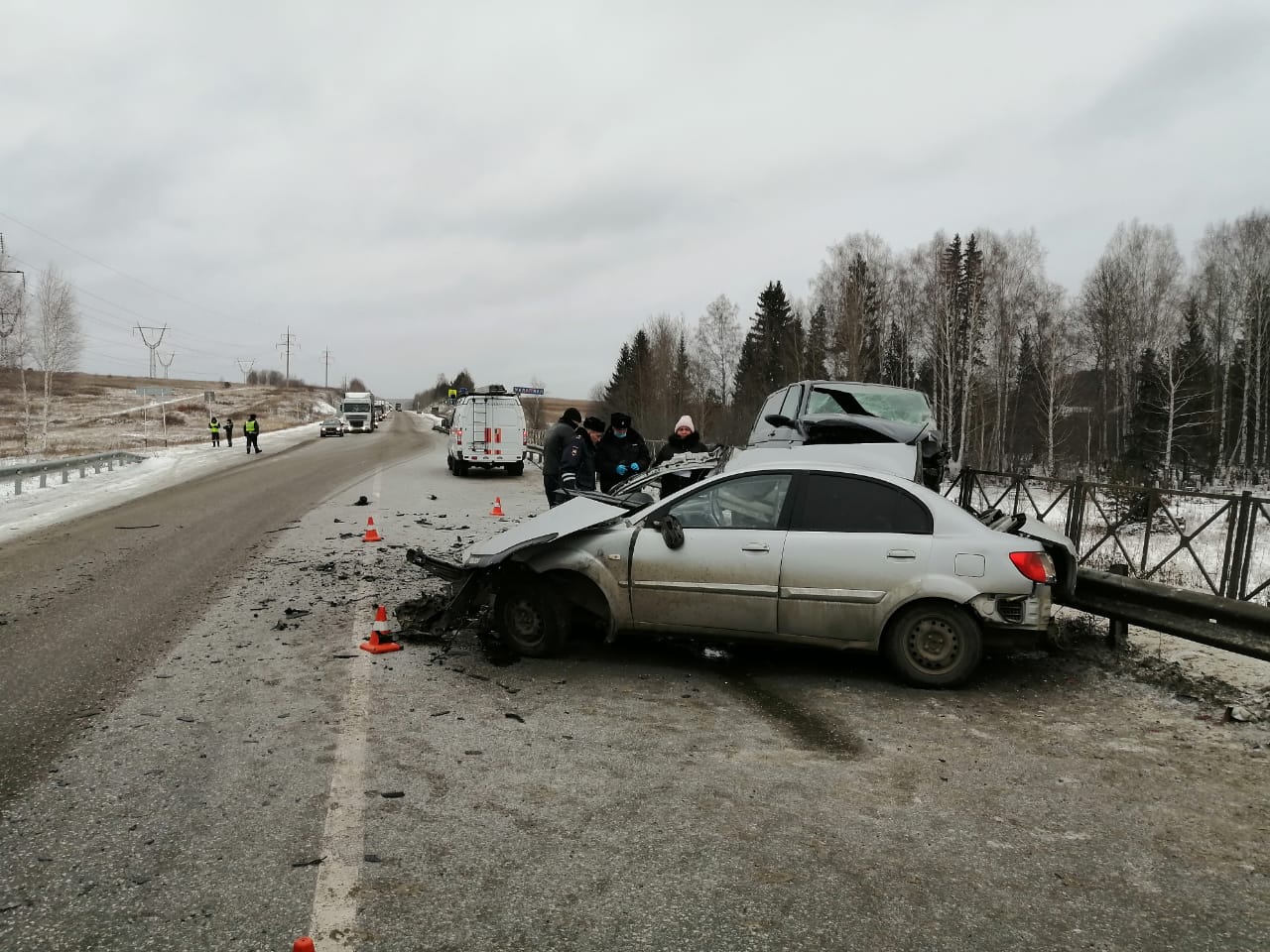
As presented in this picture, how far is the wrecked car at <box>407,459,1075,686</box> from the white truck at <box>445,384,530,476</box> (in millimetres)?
16477

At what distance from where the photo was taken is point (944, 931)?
2676 millimetres

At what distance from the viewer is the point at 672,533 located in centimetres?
545

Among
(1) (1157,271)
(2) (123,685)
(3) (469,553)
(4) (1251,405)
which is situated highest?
(1) (1157,271)

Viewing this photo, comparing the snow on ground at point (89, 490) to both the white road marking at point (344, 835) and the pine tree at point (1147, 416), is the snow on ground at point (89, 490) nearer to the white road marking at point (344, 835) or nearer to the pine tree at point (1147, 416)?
the white road marking at point (344, 835)

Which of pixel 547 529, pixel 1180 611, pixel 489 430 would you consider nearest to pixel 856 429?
pixel 1180 611

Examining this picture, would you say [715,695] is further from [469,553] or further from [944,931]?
[944,931]

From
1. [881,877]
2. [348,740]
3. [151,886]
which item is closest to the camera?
[151,886]

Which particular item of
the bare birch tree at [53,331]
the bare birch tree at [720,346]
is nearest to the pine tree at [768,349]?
the bare birch tree at [720,346]

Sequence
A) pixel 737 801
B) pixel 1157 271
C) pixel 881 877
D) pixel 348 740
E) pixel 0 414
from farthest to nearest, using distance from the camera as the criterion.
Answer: pixel 0 414 → pixel 1157 271 → pixel 348 740 → pixel 737 801 → pixel 881 877

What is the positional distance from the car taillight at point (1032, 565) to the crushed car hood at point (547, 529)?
8.54ft

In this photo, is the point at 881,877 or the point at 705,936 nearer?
the point at 705,936

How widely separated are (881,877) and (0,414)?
249 ft

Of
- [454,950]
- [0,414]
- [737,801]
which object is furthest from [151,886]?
[0,414]

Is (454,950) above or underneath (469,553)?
underneath
